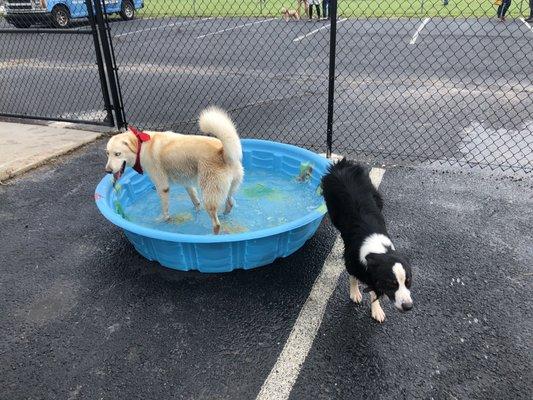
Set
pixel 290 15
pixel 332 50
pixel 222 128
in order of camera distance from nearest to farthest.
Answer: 1. pixel 222 128
2. pixel 332 50
3. pixel 290 15

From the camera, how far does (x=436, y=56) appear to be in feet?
38.2

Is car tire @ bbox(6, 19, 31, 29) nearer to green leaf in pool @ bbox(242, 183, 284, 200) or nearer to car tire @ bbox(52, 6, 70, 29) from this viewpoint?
car tire @ bbox(52, 6, 70, 29)

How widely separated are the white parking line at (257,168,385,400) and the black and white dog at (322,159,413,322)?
10.1 inches

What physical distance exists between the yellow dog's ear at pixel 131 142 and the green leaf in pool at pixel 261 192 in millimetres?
1490

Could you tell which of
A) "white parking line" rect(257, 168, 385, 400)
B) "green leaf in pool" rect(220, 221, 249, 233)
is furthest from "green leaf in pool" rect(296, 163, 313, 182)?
"white parking line" rect(257, 168, 385, 400)

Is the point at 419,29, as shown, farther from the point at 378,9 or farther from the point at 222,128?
the point at 222,128

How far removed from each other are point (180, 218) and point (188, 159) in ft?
2.92

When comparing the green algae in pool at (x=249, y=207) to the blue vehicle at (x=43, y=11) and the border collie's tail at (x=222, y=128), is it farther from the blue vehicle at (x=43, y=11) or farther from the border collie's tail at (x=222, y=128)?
the blue vehicle at (x=43, y=11)

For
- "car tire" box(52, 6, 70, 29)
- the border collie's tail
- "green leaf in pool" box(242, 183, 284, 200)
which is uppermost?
the border collie's tail

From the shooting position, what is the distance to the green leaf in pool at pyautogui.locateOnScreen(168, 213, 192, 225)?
436cm

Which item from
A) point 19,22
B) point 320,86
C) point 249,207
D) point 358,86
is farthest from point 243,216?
point 19,22

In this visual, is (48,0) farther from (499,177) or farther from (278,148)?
(499,177)

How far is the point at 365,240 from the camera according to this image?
2.88 m

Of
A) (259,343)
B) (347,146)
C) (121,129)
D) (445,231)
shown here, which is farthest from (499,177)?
(121,129)
